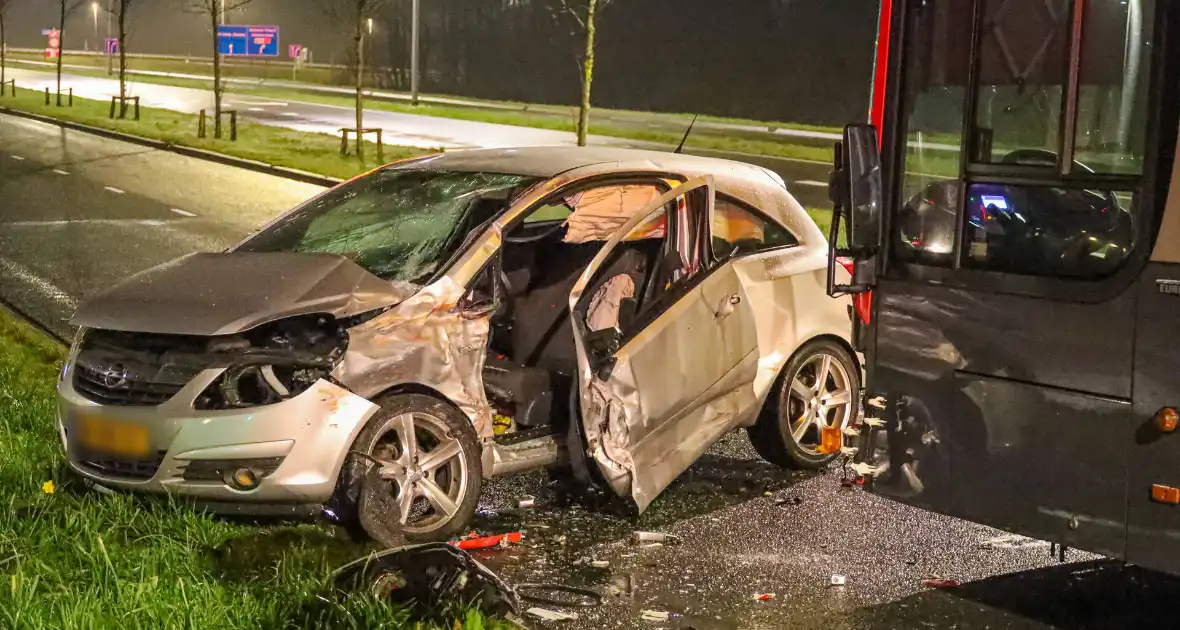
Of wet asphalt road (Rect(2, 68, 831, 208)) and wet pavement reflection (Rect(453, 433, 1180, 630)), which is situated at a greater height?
wet asphalt road (Rect(2, 68, 831, 208))

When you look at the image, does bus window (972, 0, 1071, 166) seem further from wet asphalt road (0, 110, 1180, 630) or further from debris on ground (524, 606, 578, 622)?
debris on ground (524, 606, 578, 622)

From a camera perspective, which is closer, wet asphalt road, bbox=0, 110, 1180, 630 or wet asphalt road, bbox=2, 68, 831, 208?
wet asphalt road, bbox=0, 110, 1180, 630

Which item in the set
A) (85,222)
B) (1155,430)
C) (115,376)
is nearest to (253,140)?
(85,222)

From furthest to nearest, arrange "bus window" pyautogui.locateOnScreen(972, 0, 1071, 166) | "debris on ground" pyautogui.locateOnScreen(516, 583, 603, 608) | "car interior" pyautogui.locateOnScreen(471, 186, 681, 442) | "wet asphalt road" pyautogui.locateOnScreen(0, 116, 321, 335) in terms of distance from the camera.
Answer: "wet asphalt road" pyautogui.locateOnScreen(0, 116, 321, 335), "car interior" pyautogui.locateOnScreen(471, 186, 681, 442), "debris on ground" pyautogui.locateOnScreen(516, 583, 603, 608), "bus window" pyautogui.locateOnScreen(972, 0, 1071, 166)

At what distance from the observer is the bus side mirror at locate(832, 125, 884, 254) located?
4734 mm

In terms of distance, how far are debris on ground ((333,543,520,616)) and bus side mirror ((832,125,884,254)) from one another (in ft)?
6.15

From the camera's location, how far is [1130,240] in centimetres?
439

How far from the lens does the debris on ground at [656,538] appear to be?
19.8ft

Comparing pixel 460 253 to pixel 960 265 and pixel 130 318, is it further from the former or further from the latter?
pixel 960 265

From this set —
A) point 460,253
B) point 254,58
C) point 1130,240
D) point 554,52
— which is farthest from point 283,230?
point 254,58

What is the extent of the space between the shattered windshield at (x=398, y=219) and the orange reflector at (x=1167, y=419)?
123 inches

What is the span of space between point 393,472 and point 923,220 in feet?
8.10

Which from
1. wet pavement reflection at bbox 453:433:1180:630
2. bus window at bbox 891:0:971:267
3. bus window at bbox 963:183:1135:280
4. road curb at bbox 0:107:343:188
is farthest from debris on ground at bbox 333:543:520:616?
road curb at bbox 0:107:343:188

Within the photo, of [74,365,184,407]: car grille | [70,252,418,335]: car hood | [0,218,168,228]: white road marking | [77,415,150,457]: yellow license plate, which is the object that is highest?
[70,252,418,335]: car hood
